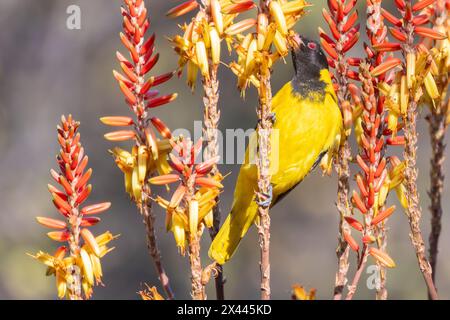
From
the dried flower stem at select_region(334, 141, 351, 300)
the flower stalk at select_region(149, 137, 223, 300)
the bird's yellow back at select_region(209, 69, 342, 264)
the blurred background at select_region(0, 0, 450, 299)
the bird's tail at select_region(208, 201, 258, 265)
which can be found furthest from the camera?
the blurred background at select_region(0, 0, 450, 299)

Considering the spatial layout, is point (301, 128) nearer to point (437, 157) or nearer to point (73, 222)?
point (437, 157)

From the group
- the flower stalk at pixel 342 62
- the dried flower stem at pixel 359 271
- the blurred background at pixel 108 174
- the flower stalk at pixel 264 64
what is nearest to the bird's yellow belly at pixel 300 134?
the flower stalk at pixel 342 62

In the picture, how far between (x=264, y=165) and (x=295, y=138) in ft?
5.09

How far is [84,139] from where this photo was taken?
374 inches

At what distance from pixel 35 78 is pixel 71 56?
0.55 metres

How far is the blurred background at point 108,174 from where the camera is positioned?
352 inches

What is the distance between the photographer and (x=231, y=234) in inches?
133

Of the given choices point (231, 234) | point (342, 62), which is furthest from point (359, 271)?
point (231, 234)

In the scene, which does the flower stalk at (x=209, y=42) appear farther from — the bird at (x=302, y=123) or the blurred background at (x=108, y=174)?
the blurred background at (x=108, y=174)

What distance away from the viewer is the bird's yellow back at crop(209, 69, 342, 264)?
3.71m

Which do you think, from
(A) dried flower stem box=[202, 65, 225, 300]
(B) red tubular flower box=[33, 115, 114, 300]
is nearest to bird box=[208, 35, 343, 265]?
(A) dried flower stem box=[202, 65, 225, 300]

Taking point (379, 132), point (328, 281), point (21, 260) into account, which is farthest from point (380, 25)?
point (328, 281)

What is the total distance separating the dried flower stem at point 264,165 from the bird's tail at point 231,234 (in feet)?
1.75

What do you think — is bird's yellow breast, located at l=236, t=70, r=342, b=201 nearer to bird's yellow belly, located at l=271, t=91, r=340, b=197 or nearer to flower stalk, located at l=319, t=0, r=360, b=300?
bird's yellow belly, located at l=271, t=91, r=340, b=197
